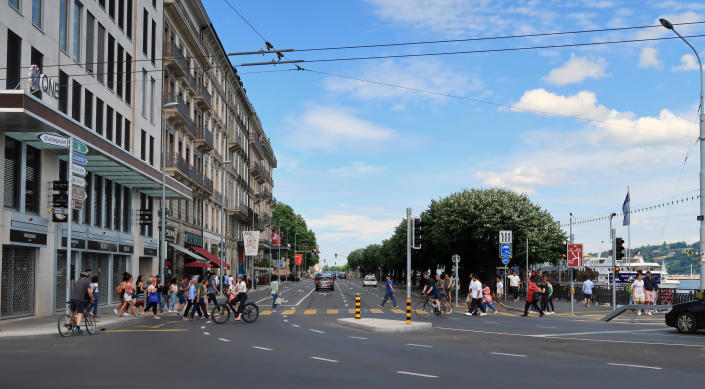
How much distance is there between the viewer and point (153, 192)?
4019 cm

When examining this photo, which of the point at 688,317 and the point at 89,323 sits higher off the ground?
the point at 688,317

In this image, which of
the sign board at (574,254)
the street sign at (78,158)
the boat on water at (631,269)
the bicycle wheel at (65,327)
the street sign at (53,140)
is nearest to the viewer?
the bicycle wheel at (65,327)

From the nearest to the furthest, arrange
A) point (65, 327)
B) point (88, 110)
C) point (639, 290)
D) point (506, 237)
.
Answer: point (65, 327), point (639, 290), point (88, 110), point (506, 237)

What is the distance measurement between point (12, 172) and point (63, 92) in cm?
538

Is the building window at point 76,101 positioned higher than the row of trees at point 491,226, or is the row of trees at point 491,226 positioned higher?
A: the building window at point 76,101

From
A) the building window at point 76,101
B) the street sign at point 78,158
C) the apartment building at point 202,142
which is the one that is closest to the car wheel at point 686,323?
the street sign at point 78,158

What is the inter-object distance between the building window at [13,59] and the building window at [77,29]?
5305 mm

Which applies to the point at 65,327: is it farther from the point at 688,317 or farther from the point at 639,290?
the point at 639,290

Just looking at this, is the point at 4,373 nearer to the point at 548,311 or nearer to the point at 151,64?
the point at 548,311

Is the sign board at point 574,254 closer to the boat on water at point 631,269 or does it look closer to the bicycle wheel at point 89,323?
the bicycle wheel at point 89,323

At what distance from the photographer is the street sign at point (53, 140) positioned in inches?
795

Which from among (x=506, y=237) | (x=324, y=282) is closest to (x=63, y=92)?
(x=506, y=237)

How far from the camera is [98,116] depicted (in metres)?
32.6

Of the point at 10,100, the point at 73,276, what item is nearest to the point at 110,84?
the point at 73,276
